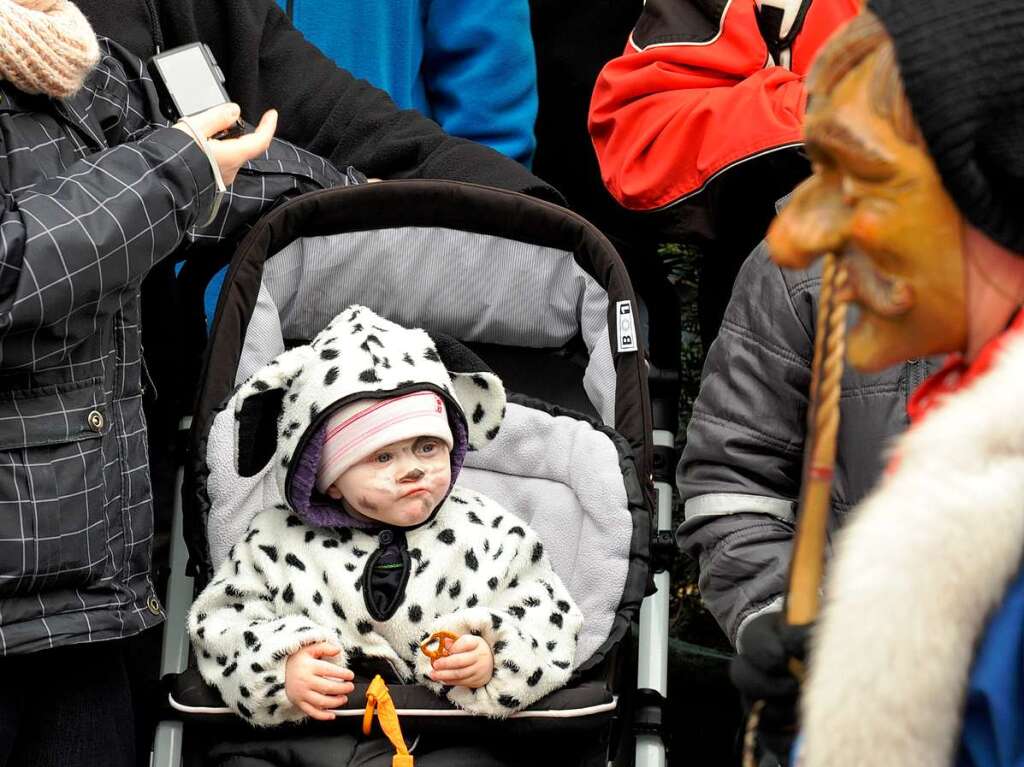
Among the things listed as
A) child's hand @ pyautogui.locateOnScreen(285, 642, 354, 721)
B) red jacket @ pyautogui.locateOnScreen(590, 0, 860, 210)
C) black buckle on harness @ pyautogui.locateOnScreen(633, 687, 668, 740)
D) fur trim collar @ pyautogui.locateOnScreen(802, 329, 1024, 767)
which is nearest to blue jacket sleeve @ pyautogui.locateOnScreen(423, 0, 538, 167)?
red jacket @ pyautogui.locateOnScreen(590, 0, 860, 210)

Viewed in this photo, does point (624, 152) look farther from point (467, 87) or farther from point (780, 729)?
point (780, 729)

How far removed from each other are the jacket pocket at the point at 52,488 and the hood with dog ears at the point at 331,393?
1.03ft

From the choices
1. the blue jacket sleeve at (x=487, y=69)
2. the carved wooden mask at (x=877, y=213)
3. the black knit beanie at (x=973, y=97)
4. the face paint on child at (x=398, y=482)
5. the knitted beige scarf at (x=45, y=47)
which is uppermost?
the black knit beanie at (x=973, y=97)

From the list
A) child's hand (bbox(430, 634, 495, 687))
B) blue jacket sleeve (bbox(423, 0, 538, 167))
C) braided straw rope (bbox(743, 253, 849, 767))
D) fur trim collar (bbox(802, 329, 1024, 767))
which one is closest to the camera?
fur trim collar (bbox(802, 329, 1024, 767))

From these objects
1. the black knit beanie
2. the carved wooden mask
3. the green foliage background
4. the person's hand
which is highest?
the black knit beanie

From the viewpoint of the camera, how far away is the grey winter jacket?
6.47 ft

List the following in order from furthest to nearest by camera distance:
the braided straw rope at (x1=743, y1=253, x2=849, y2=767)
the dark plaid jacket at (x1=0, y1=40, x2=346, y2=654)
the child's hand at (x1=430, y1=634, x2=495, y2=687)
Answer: the child's hand at (x1=430, y1=634, x2=495, y2=687) → the dark plaid jacket at (x1=0, y1=40, x2=346, y2=654) → the braided straw rope at (x1=743, y1=253, x2=849, y2=767)

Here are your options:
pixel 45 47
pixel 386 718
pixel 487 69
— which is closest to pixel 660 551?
pixel 386 718

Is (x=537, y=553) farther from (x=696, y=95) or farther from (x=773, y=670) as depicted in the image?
(x=773, y=670)

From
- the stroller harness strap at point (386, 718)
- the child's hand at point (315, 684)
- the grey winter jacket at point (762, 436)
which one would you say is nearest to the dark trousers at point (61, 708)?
the child's hand at point (315, 684)

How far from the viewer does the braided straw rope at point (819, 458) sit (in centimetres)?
115

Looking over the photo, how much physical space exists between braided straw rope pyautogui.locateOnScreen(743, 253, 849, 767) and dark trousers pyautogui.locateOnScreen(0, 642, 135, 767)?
1290 mm

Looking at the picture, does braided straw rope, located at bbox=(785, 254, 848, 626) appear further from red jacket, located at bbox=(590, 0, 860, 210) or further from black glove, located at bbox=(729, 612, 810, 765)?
red jacket, located at bbox=(590, 0, 860, 210)

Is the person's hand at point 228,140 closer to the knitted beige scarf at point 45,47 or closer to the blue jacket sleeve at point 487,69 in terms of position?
the knitted beige scarf at point 45,47
